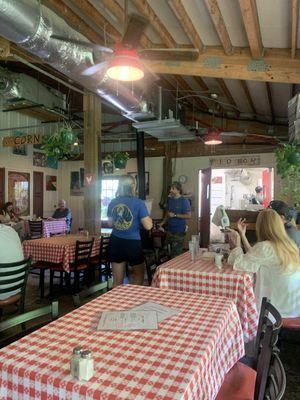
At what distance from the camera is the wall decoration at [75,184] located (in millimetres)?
12031

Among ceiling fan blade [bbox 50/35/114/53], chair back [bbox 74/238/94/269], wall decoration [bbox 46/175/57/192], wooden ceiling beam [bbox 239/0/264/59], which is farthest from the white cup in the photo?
wall decoration [bbox 46/175/57/192]

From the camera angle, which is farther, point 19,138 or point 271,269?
point 19,138

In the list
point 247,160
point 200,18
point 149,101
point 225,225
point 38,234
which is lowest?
point 38,234

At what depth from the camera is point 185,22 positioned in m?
3.68

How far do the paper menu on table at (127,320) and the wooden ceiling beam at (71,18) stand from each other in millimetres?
3515

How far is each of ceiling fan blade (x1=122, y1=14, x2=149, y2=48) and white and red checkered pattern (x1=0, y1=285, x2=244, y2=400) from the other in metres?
2.06

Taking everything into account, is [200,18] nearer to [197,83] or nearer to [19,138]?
[197,83]

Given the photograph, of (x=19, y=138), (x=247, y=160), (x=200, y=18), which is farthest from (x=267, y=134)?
(x=19, y=138)

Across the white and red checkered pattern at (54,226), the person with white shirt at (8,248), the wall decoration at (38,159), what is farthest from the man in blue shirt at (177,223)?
the wall decoration at (38,159)

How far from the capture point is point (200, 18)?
3.77 meters

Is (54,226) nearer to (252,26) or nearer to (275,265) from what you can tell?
(252,26)

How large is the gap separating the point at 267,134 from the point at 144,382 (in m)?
8.40

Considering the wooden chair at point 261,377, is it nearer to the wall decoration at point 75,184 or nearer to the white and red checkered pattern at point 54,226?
the white and red checkered pattern at point 54,226

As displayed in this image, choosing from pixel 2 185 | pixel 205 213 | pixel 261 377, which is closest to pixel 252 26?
pixel 261 377
